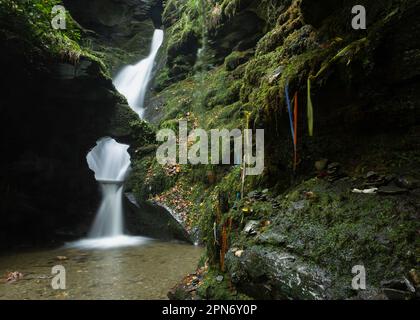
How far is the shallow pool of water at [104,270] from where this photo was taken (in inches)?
205

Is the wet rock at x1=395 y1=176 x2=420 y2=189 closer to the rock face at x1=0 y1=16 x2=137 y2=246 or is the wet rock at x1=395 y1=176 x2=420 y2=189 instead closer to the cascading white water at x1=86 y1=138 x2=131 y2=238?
the rock face at x1=0 y1=16 x2=137 y2=246

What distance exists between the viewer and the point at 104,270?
667 centimetres

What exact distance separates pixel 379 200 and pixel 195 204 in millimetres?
6932

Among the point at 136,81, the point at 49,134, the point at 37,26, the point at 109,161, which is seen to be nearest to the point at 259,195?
the point at 37,26

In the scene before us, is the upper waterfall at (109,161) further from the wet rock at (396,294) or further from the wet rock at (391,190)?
the wet rock at (396,294)

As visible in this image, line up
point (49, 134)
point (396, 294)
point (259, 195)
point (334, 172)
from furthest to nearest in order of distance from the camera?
point (49, 134) → point (259, 195) → point (334, 172) → point (396, 294)

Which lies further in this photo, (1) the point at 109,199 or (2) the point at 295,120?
(1) the point at 109,199

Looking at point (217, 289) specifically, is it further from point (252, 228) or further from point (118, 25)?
point (118, 25)

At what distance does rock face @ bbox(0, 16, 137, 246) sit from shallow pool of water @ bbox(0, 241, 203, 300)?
2707mm

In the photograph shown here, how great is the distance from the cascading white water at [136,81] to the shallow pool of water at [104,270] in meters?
10.0

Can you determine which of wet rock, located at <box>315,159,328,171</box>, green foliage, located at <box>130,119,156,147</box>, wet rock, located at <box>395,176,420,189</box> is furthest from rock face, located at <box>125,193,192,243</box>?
wet rock, located at <box>395,176,420,189</box>

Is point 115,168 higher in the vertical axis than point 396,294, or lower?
higher

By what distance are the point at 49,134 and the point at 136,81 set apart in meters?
8.33

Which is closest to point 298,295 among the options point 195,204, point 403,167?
point 403,167
